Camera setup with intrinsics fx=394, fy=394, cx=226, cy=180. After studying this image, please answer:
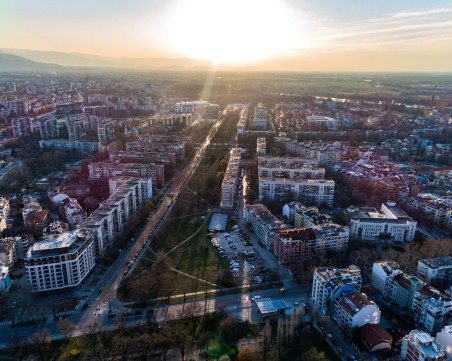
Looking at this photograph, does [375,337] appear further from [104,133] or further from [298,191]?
[104,133]

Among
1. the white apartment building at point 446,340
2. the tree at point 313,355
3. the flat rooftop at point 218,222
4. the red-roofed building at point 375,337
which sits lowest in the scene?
the flat rooftop at point 218,222

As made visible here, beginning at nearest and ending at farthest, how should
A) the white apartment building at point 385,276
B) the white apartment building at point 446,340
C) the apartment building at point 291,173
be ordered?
the white apartment building at point 446,340 < the white apartment building at point 385,276 < the apartment building at point 291,173

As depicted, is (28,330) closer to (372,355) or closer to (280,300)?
(280,300)

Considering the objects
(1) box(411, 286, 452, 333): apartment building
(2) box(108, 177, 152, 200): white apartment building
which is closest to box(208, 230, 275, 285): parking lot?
(1) box(411, 286, 452, 333): apartment building

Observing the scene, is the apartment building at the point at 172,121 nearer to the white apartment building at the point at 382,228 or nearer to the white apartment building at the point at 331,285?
the white apartment building at the point at 382,228

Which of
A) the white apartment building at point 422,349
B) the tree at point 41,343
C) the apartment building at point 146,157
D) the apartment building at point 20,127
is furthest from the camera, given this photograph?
the apartment building at point 20,127

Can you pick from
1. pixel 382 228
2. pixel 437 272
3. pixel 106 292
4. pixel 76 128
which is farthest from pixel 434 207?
pixel 76 128

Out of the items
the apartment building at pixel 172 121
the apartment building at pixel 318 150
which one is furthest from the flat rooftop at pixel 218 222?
the apartment building at pixel 172 121

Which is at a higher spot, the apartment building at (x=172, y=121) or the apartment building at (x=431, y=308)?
the apartment building at (x=172, y=121)
